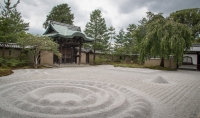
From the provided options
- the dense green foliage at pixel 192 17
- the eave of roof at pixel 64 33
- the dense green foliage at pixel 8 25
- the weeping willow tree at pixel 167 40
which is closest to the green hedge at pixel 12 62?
the dense green foliage at pixel 8 25

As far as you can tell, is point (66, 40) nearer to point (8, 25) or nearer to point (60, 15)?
point (8, 25)

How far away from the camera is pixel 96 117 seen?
2.87 meters

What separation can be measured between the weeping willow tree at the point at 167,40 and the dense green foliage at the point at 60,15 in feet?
76.4

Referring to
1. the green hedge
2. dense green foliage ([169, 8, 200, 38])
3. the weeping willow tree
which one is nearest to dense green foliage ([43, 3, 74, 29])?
the green hedge

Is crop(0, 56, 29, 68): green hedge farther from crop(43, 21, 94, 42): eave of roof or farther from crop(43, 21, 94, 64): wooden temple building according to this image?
crop(43, 21, 94, 42): eave of roof

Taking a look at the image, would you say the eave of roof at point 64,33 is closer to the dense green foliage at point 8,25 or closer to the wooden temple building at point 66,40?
the wooden temple building at point 66,40

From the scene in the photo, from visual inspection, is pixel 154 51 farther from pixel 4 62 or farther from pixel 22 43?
pixel 4 62

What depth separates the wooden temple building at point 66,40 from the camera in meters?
16.2

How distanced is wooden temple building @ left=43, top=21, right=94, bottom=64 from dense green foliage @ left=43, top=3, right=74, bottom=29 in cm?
1179

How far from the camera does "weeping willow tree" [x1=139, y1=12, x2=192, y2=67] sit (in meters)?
12.2

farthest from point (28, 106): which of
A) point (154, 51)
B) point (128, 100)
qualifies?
point (154, 51)

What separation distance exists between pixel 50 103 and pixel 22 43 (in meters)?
11.3

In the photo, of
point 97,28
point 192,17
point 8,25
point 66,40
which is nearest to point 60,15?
point 97,28

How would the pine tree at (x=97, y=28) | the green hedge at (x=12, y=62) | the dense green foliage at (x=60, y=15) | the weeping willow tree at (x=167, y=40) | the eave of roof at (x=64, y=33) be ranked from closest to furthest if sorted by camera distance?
the green hedge at (x=12, y=62) → the weeping willow tree at (x=167, y=40) → the eave of roof at (x=64, y=33) → the pine tree at (x=97, y=28) → the dense green foliage at (x=60, y=15)
